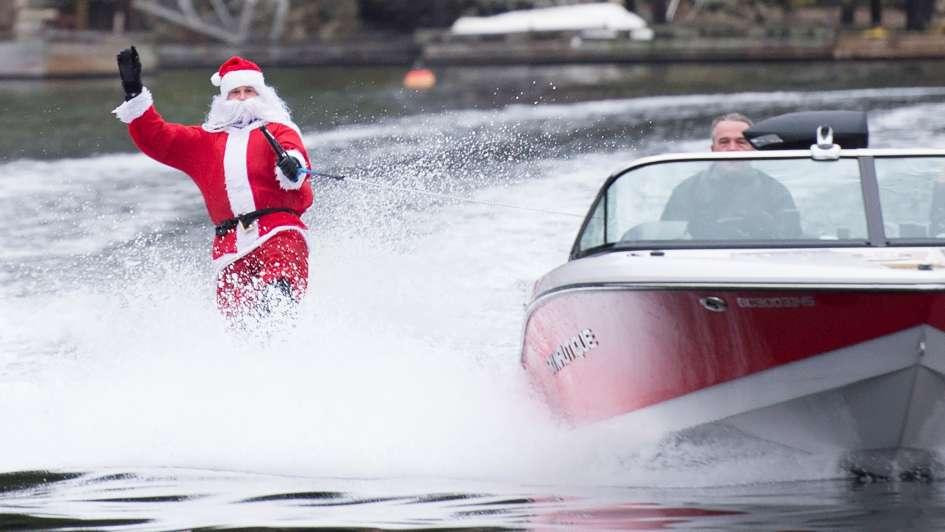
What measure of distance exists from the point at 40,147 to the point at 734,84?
594 inches

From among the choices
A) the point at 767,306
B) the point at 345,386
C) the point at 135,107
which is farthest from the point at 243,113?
the point at 767,306

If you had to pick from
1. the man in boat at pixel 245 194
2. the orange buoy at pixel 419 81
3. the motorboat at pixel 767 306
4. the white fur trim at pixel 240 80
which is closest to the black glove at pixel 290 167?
the man in boat at pixel 245 194

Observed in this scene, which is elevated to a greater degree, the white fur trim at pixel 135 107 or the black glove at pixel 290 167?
the white fur trim at pixel 135 107

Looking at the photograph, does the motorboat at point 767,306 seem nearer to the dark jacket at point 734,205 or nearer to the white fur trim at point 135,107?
the dark jacket at point 734,205

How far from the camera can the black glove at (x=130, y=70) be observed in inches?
329

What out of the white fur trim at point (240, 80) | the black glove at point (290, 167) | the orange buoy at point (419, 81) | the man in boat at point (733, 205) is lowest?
the man in boat at point (733, 205)

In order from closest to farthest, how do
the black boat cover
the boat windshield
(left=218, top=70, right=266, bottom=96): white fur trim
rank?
the boat windshield
the black boat cover
(left=218, top=70, right=266, bottom=96): white fur trim

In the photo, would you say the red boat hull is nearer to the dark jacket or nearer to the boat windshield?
the boat windshield

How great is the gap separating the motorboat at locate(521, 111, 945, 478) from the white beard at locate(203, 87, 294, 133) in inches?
67.1

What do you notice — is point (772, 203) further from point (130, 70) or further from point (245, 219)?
point (130, 70)

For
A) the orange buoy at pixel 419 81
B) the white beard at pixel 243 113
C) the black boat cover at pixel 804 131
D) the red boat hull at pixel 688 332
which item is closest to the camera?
the red boat hull at pixel 688 332

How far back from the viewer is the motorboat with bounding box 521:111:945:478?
6637 mm

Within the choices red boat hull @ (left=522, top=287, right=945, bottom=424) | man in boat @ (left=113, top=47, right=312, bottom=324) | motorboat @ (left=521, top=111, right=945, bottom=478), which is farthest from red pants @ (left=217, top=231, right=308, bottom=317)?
red boat hull @ (left=522, top=287, right=945, bottom=424)

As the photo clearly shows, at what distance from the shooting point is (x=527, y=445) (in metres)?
7.85
